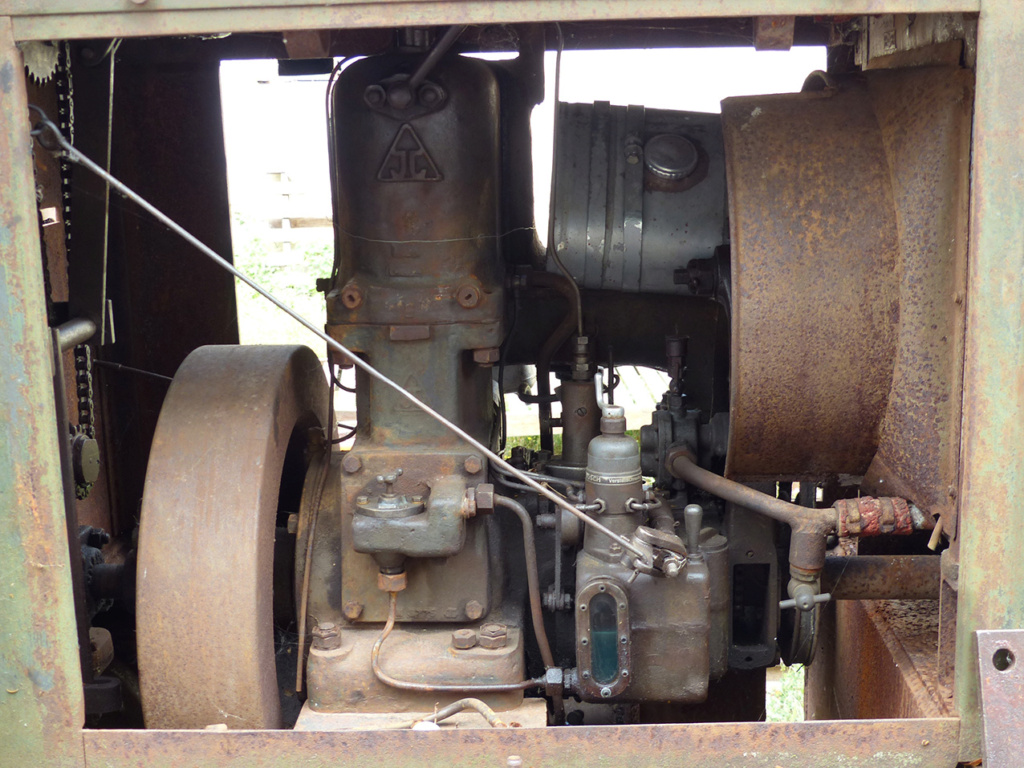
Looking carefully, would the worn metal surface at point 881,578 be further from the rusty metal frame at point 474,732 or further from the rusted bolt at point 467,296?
the rusted bolt at point 467,296

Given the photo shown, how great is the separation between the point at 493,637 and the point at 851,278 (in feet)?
3.29

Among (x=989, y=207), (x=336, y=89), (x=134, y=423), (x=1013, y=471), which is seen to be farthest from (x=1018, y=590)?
(x=134, y=423)

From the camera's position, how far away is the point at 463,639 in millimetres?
2131

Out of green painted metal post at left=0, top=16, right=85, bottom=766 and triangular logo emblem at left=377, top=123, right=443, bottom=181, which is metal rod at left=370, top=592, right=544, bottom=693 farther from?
triangular logo emblem at left=377, top=123, right=443, bottom=181

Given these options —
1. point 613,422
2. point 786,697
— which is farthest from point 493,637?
point 786,697

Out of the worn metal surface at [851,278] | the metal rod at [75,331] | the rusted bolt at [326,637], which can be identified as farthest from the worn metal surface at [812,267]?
the metal rod at [75,331]

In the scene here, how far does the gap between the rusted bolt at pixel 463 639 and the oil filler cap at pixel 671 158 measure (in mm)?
1143

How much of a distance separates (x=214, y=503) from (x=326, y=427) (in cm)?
61

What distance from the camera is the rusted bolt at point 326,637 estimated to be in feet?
7.05

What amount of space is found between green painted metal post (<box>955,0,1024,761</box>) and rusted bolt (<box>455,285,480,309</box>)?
3.17 ft

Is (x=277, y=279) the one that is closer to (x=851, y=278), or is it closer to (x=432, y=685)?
(x=432, y=685)

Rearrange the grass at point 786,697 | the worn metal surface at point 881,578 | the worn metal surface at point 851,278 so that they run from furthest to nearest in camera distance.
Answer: the grass at point 786,697
the worn metal surface at point 881,578
the worn metal surface at point 851,278

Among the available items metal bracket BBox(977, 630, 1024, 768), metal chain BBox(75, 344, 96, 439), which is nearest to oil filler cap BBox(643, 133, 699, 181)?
metal bracket BBox(977, 630, 1024, 768)

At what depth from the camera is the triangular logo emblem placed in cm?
219
